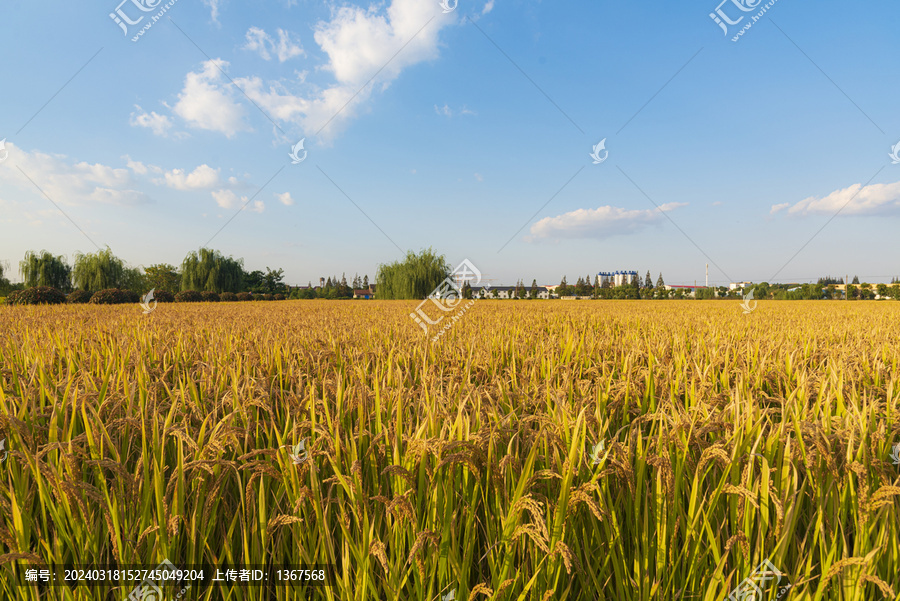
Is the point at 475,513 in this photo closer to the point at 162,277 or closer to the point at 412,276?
the point at 412,276

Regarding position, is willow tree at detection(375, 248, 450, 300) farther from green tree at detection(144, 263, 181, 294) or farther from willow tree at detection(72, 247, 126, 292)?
green tree at detection(144, 263, 181, 294)

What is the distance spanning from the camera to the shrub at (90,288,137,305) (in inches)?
700

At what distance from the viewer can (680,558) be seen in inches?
43.8

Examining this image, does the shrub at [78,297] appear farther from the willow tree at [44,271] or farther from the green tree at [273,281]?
the green tree at [273,281]

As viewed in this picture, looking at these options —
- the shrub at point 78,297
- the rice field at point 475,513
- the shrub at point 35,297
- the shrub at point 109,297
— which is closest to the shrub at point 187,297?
the shrub at point 78,297

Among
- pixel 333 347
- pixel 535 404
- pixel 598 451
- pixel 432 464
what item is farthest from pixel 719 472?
pixel 333 347

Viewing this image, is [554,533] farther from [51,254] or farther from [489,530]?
[51,254]

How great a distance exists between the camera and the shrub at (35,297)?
50.5ft

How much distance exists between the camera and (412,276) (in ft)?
130

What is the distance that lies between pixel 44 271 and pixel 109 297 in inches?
778

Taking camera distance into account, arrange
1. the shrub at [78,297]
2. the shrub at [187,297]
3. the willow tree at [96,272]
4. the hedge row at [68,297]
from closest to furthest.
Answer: the hedge row at [68,297] < the shrub at [78,297] < the shrub at [187,297] < the willow tree at [96,272]

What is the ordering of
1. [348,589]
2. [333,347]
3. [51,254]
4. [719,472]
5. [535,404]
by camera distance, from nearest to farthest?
1. [348,589]
2. [719,472]
3. [535,404]
4. [333,347]
5. [51,254]

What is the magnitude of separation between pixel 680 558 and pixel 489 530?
0.58m

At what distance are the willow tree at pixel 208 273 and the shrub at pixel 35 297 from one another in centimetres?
2008
